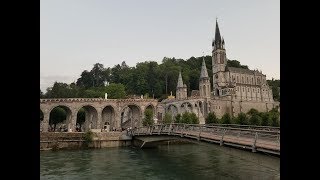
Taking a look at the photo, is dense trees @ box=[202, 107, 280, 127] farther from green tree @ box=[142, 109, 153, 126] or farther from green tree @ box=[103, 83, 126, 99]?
green tree @ box=[103, 83, 126, 99]

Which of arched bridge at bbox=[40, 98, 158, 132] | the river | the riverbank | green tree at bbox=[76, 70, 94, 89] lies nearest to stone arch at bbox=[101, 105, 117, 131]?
arched bridge at bbox=[40, 98, 158, 132]

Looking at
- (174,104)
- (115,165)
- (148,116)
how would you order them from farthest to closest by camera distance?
(174,104) < (148,116) < (115,165)

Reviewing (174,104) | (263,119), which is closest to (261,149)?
(263,119)

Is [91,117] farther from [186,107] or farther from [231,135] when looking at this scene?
[231,135]

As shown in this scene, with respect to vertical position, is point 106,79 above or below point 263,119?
above

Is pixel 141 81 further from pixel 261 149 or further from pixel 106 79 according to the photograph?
pixel 261 149

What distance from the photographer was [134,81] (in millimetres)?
98438

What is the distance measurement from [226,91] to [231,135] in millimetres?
74426
